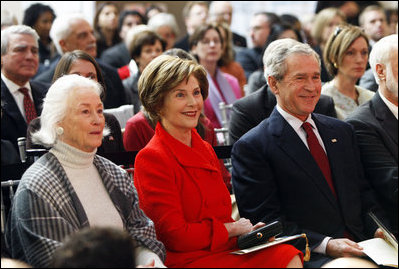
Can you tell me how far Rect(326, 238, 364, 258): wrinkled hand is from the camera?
313 centimetres

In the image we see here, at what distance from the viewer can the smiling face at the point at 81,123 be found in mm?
2826

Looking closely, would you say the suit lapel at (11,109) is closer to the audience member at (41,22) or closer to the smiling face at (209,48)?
the smiling face at (209,48)

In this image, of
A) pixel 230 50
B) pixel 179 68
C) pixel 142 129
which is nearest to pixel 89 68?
pixel 142 129

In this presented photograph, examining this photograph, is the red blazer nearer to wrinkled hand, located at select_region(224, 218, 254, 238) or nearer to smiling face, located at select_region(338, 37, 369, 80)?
wrinkled hand, located at select_region(224, 218, 254, 238)

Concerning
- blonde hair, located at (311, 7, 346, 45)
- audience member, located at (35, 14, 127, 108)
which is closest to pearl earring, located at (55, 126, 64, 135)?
audience member, located at (35, 14, 127, 108)

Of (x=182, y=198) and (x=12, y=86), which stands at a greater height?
(x=12, y=86)

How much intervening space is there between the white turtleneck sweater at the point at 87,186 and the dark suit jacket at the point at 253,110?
1433mm

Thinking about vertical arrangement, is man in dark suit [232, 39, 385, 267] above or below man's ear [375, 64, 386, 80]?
below

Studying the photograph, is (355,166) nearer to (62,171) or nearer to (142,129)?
(142,129)

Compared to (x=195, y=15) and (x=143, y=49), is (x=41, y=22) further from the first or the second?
(x=195, y=15)

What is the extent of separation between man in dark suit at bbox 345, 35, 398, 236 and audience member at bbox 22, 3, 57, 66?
3880 mm

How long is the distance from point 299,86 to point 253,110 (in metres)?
0.70

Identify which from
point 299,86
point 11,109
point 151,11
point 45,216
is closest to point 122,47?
point 151,11

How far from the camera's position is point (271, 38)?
5566mm
